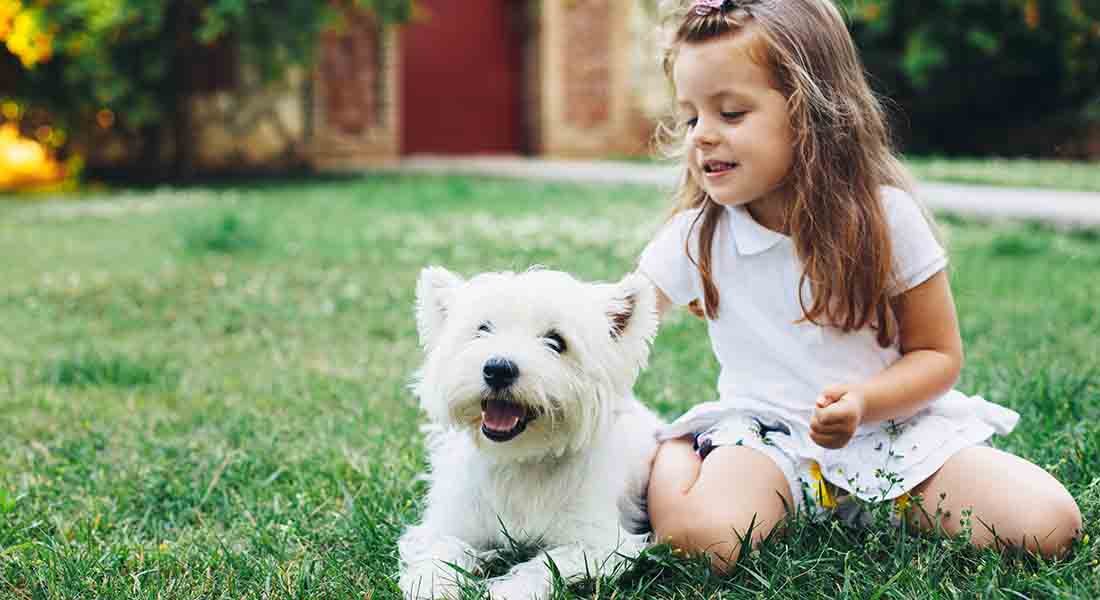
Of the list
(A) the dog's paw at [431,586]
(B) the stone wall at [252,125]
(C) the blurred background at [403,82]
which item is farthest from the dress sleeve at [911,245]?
(B) the stone wall at [252,125]

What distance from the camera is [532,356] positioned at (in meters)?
2.11

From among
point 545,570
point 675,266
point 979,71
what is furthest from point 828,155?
point 979,71

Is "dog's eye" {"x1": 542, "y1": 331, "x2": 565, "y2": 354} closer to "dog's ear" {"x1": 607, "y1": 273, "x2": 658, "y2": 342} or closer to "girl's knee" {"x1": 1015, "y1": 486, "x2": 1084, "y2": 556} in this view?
"dog's ear" {"x1": 607, "y1": 273, "x2": 658, "y2": 342}

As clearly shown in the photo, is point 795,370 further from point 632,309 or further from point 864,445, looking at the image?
point 632,309

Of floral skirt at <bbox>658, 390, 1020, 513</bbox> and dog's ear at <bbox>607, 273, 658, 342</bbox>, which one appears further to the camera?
floral skirt at <bbox>658, 390, 1020, 513</bbox>

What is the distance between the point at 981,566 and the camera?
2.12 metres

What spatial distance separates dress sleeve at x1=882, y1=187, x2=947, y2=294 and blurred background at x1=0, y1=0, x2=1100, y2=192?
842 centimetres

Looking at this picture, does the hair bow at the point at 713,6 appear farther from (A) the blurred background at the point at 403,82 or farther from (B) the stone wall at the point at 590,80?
(B) the stone wall at the point at 590,80

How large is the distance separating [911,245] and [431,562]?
1.31 metres

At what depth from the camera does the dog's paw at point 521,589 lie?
2076mm

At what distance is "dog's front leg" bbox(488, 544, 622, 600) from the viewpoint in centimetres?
209

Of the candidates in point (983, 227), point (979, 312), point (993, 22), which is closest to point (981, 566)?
point (979, 312)

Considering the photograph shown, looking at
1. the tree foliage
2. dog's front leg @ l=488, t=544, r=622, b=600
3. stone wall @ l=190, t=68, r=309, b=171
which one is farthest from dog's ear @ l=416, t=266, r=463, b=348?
the tree foliage

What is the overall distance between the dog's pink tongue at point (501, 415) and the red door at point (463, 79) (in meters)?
15.6
